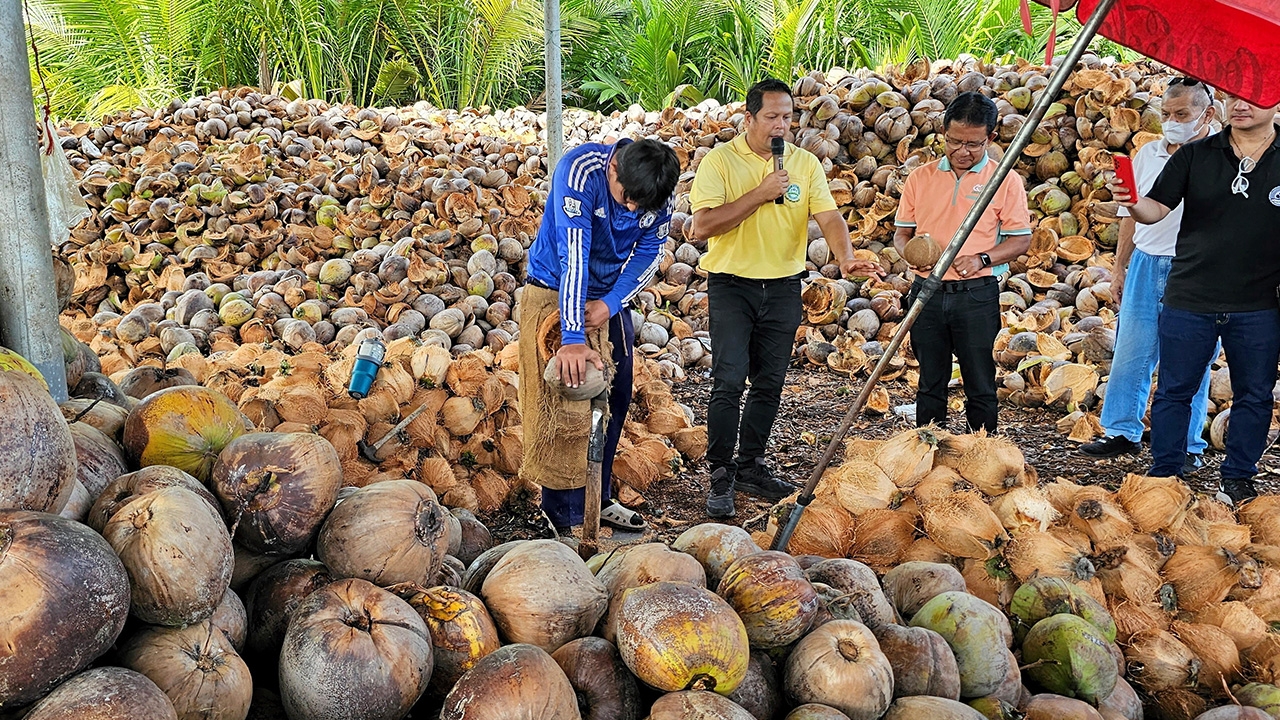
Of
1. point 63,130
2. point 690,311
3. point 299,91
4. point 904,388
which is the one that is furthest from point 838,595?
point 299,91

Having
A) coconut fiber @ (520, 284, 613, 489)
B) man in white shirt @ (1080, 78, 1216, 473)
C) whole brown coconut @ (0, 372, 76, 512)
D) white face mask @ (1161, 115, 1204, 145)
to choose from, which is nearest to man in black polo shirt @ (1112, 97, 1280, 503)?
man in white shirt @ (1080, 78, 1216, 473)

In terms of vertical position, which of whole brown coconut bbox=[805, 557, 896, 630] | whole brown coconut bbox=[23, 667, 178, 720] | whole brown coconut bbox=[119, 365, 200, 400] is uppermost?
whole brown coconut bbox=[119, 365, 200, 400]

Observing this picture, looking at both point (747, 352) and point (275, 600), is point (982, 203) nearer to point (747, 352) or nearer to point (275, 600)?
A: point (275, 600)

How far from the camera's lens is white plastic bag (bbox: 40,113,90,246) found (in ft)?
9.28

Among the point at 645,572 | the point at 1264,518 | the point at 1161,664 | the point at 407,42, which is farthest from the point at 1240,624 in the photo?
the point at 407,42

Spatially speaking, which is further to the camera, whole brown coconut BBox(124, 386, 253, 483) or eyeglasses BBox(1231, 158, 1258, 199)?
eyeglasses BBox(1231, 158, 1258, 199)

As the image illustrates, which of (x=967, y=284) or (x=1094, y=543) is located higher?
(x=967, y=284)

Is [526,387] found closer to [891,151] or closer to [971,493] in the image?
[971,493]

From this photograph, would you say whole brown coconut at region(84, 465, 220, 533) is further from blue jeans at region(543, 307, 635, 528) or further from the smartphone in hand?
the smartphone in hand

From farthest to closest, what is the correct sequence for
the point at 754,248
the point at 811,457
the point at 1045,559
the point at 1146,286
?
the point at 811,457 < the point at 1146,286 < the point at 754,248 < the point at 1045,559

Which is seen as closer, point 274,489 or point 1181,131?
point 274,489

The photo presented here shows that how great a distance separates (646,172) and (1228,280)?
2.87 meters

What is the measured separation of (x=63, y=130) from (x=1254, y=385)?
35.3 ft

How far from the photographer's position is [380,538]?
1.87 metres
